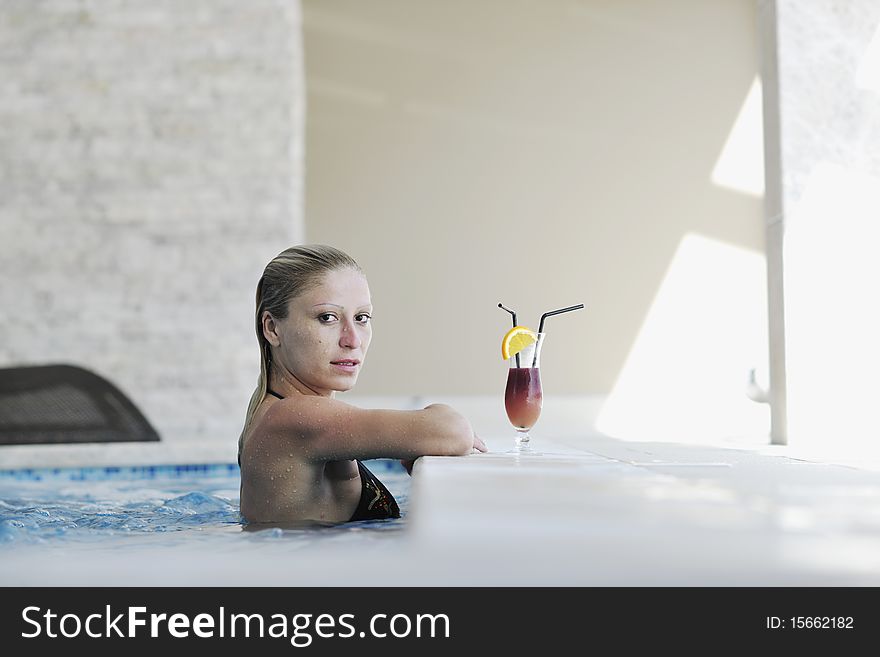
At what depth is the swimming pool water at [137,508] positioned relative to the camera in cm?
147

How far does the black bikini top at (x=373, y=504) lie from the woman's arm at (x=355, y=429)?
0.58 feet

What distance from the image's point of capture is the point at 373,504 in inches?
71.1

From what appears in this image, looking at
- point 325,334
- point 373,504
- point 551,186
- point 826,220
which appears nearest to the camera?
point 325,334

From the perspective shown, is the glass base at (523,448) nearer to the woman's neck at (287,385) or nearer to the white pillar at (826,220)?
the woman's neck at (287,385)

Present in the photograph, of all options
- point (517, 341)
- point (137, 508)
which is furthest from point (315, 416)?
point (137, 508)

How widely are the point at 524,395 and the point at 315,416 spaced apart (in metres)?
0.53

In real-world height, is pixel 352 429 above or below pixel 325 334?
below

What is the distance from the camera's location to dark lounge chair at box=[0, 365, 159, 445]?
15.8ft

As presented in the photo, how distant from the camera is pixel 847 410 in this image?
2.86m

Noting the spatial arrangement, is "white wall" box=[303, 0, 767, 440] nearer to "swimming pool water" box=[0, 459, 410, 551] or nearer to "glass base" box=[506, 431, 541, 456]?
"swimming pool water" box=[0, 459, 410, 551]

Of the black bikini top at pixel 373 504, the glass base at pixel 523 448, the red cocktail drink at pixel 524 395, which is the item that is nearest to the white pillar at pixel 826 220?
the glass base at pixel 523 448

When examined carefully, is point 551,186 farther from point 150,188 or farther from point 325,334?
point 325,334

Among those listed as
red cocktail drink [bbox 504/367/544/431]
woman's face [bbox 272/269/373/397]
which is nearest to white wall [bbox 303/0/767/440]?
red cocktail drink [bbox 504/367/544/431]

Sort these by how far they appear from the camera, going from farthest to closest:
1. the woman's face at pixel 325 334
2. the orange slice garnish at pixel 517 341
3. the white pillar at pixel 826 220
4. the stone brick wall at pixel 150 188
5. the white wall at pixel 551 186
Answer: the white wall at pixel 551 186
the stone brick wall at pixel 150 188
the white pillar at pixel 826 220
the orange slice garnish at pixel 517 341
the woman's face at pixel 325 334
